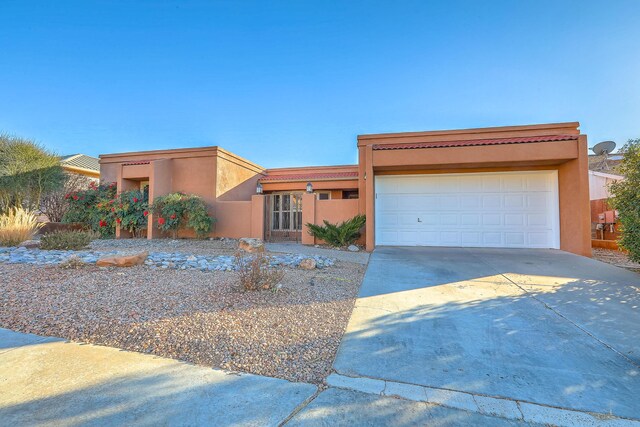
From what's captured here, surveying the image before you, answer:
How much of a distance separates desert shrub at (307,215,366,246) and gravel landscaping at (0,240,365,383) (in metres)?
4.54

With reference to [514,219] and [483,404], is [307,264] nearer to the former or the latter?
[483,404]

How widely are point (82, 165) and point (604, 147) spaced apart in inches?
1140

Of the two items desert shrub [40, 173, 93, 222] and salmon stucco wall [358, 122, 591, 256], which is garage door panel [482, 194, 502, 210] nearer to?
salmon stucco wall [358, 122, 591, 256]

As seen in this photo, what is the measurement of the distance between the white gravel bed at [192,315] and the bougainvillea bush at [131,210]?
689 cm

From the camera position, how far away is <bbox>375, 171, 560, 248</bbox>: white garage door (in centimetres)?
966

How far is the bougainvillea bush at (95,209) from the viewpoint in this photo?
12523mm

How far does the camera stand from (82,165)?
728 inches

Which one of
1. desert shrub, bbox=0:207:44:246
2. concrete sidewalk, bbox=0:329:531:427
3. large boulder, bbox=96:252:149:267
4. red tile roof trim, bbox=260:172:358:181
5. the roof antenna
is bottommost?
concrete sidewalk, bbox=0:329:531:427

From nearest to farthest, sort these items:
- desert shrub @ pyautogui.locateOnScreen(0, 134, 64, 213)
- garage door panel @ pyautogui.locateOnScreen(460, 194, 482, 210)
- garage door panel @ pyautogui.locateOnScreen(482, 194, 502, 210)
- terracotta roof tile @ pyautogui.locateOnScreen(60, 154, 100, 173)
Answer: garage door panel @ pyautogui.locateOnScreen(482, 194, 502, 210) < garage door panel @ pyautogui.locateOnScreen(460, 194, 482, 210) < desert shrub @ pyautogui.locateOnScreen(0, 134, 64, 213) < terracotta roof tile @ pyautogui.locateOnScreen(60, 154, 100, 173)

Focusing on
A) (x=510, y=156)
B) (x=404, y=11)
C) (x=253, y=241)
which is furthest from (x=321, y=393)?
(x=404, y=11)

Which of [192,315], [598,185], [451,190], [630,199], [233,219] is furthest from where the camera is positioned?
[598,185]

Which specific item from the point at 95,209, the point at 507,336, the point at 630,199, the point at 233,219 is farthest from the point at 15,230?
the point at 630,199

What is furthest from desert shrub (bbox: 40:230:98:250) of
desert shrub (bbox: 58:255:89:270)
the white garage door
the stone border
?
the white garage door

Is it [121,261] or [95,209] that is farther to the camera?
[95,209]
